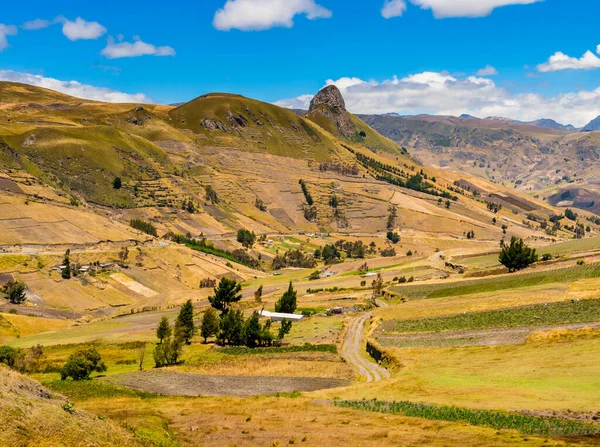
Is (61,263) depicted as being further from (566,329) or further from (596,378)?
(596,378)

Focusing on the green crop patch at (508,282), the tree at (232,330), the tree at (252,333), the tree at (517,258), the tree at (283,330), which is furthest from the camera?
the tree at (517,258)

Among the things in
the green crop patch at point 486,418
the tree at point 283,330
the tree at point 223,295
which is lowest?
the tree at point 283,330

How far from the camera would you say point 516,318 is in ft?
290

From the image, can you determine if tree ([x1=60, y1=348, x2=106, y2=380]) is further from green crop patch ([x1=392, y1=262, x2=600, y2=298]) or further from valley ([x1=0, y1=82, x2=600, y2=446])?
green crop patch ([x1=392, y1=262, x2=600, y2=298])

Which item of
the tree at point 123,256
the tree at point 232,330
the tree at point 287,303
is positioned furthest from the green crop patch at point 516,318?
the tree at point 123,256

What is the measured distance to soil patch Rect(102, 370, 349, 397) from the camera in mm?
65000

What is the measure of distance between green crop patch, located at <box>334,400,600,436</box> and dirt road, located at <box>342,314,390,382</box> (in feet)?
54.8

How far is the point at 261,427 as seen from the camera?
4522 centimetres

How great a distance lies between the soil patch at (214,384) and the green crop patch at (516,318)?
31344mm

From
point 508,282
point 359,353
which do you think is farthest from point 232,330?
point 508,282

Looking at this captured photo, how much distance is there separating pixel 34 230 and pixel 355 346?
13338cm

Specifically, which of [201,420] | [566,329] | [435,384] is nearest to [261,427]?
[201,420]

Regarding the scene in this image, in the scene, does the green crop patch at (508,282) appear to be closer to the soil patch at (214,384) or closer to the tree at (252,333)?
the tree at (252,333)

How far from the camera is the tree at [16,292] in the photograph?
140 metres
